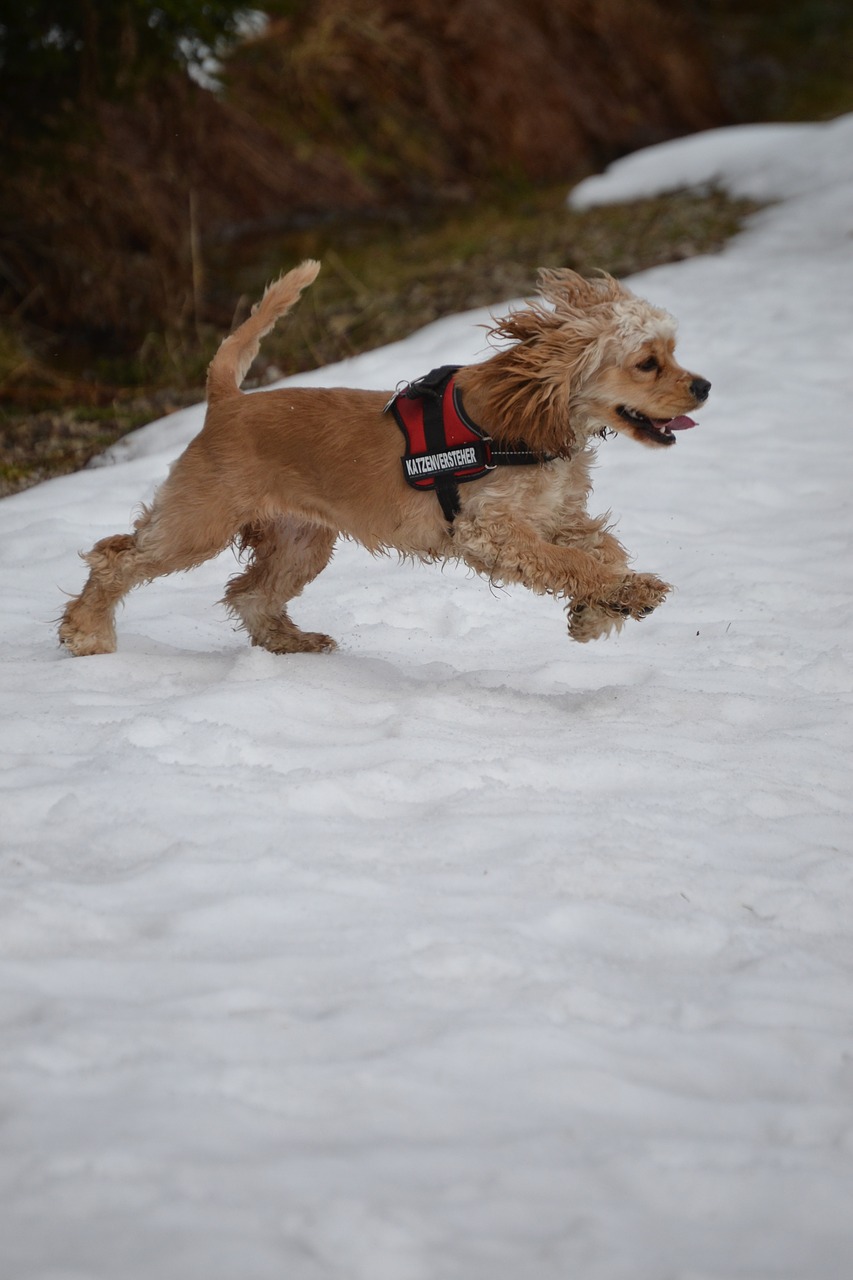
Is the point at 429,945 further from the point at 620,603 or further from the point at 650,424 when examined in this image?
the point at 650,424

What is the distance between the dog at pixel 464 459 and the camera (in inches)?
177

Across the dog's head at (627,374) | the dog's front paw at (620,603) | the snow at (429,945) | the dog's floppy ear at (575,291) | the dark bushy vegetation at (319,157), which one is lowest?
the snow at (429,945)

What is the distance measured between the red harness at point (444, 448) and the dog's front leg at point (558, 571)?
0.18 meters

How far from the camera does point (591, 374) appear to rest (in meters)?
4.57

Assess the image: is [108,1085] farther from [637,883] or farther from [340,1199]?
[637,883]

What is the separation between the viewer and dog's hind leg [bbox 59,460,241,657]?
4.79 m

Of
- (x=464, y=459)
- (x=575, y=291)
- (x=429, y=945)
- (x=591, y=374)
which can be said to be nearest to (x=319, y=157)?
(x=575, y=291)

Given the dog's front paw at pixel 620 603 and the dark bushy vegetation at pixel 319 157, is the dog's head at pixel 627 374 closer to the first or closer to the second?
the dog's front paw at pixel 620 603

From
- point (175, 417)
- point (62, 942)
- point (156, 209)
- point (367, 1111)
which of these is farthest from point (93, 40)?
point (367, 1111)

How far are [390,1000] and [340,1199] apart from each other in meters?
0.60

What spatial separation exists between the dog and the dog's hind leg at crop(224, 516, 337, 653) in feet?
0.84

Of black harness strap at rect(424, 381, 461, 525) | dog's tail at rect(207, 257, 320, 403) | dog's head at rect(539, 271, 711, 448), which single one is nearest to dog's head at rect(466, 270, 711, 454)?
dog's head at rect(539, 271, 711, 448)

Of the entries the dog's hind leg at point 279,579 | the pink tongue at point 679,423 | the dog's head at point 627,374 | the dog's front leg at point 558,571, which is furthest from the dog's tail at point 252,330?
the pink tongue at point 679,423

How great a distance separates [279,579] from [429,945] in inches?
103
